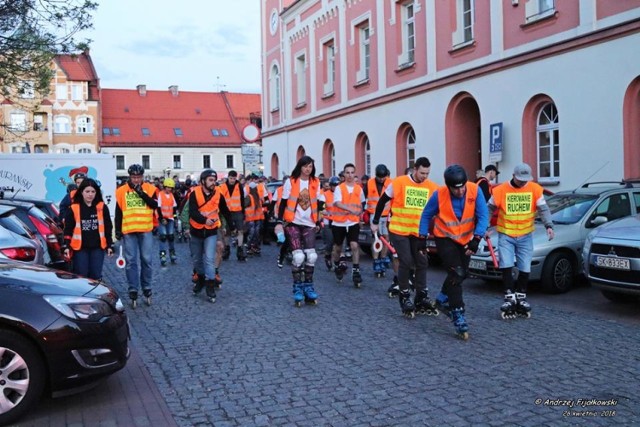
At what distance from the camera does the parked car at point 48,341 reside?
4840 mm

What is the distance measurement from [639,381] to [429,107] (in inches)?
646

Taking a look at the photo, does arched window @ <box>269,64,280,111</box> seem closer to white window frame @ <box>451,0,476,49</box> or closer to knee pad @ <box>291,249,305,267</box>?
white window frame @ <box>451,0,476,49</box>

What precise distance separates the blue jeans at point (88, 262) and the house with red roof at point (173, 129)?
58678 mm

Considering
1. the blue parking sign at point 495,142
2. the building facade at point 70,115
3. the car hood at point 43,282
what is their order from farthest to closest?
1. the building facade at point 70,115
2. the blue parking sign at point 495,142
3. the car hood at point 43,282

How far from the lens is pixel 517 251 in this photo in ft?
27.9

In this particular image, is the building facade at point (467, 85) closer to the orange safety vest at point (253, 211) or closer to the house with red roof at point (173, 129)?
the orange safety vest at point (253, 211)

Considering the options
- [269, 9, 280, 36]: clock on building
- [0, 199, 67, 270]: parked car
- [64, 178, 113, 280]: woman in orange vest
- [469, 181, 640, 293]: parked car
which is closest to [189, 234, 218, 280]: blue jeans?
[64, 178, 113, 280]: woman in orange vest

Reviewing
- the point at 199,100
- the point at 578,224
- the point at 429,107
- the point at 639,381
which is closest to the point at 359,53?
the point at 429,107

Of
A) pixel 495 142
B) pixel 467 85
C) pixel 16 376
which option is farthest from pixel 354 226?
pixel 467 85

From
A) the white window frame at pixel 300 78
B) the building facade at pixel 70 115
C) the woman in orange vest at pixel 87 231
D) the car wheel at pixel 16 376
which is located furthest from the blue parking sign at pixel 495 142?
the building facade at pixel 70 115

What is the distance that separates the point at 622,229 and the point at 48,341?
22.8ft

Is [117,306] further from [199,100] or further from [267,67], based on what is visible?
[199,100]

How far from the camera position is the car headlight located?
5.07m

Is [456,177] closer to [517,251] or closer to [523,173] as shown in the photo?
[523,173]
